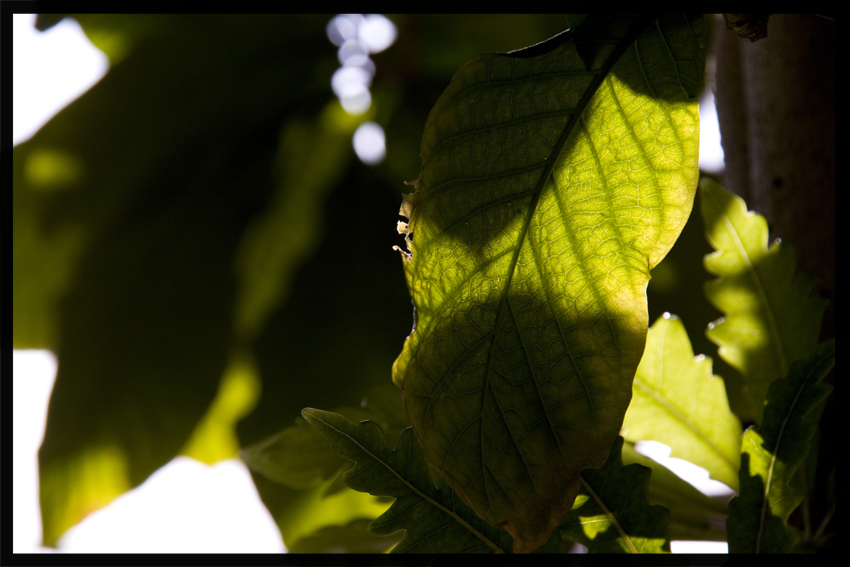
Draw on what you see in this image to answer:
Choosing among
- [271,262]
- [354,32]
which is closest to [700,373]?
[271,262]

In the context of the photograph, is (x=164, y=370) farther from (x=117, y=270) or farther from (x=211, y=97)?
(x=211, y=97)

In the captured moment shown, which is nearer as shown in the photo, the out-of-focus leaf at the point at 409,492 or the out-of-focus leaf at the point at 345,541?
the out-of-focus leaf at the point at 409,492

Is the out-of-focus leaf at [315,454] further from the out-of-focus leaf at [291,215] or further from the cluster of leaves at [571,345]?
the out-of-focus leaf at [291,215]

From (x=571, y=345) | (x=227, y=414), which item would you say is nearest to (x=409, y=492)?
(x=571, y=345)

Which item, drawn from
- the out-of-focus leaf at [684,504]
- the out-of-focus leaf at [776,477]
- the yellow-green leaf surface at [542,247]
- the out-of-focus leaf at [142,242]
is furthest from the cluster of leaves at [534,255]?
the out-of-focus leaf at [142,242]

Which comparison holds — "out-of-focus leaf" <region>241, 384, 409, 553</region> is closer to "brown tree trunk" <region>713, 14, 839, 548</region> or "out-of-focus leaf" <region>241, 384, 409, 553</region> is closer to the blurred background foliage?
"brown tree trunk" <region>713, 14, 839, 548</region>
